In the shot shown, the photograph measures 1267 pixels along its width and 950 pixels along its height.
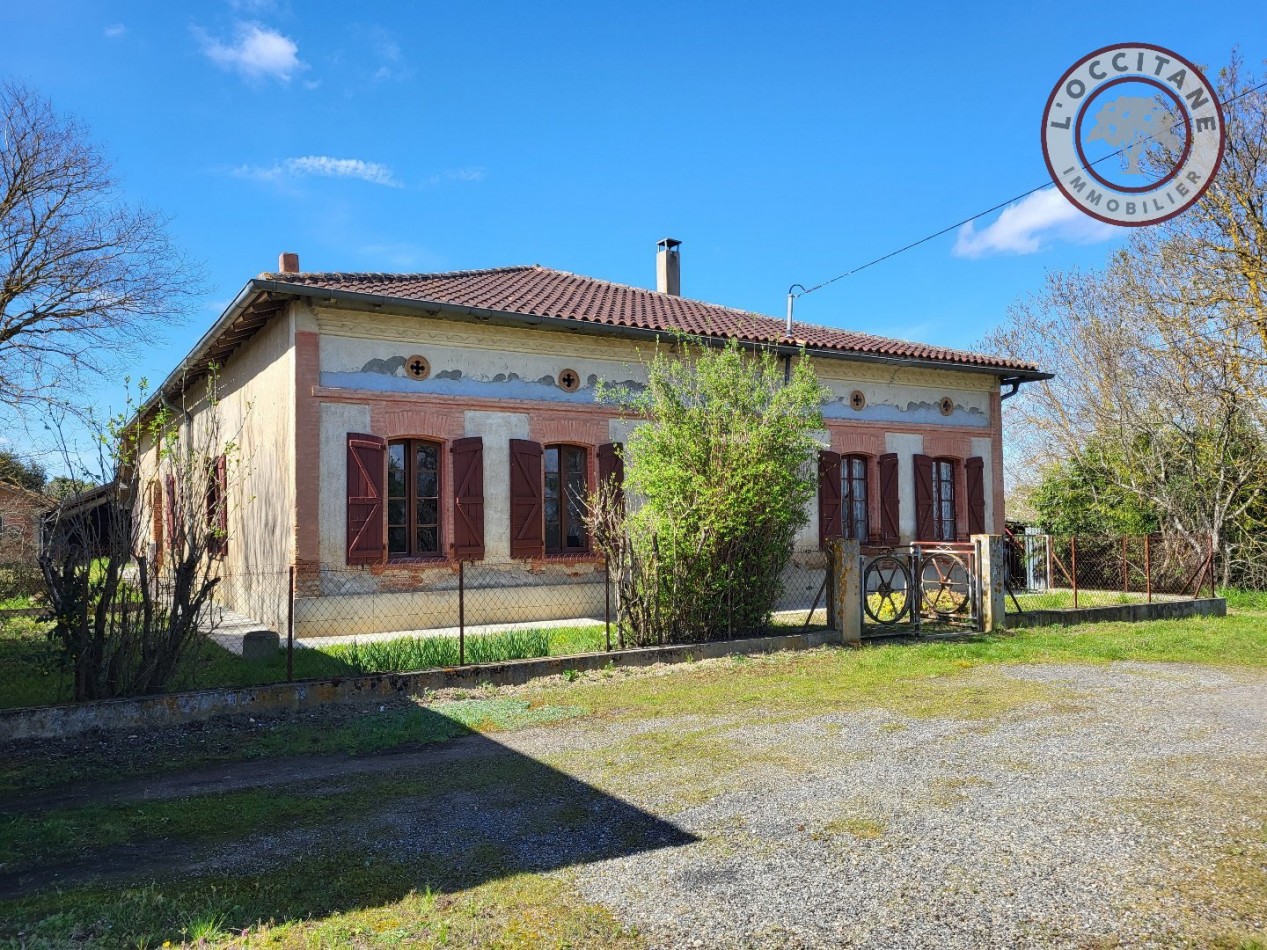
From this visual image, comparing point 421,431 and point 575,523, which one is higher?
point 421,431

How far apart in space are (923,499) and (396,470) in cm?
973

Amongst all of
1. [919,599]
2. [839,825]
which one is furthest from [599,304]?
[839,825]

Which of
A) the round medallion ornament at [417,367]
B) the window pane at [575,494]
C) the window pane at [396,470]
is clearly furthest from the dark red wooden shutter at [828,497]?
the window pane at [396,470]

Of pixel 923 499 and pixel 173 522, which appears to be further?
pixel 923 499

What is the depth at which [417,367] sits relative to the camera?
11.7 metres

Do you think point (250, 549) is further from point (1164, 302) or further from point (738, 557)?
point (1164, 302)

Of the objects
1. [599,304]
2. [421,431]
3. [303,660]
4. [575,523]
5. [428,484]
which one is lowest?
[303,660]

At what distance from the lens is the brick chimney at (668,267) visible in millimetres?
18156

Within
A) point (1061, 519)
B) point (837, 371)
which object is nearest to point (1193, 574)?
point (1061, 519)

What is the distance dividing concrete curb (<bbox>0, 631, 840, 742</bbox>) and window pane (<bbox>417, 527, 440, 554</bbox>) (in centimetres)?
390

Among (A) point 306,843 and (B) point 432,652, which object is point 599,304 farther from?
(A) point 306,843

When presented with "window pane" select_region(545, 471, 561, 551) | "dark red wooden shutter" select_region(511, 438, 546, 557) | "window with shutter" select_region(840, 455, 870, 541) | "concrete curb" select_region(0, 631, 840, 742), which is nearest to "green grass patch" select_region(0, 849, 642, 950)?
"concrete curb" select_region(0, 631, 840, 742)

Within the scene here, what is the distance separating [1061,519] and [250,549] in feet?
52.5

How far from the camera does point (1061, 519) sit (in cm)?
1858
